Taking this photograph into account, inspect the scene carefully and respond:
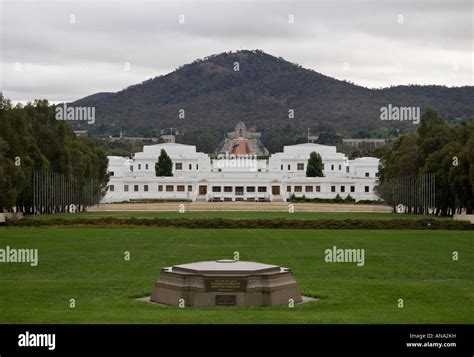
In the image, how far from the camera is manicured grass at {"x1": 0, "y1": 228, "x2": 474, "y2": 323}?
18.9 m

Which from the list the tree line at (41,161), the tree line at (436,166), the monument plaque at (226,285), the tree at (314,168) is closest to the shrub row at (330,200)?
the tree at (314,168)

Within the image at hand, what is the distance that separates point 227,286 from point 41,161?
4990 cm

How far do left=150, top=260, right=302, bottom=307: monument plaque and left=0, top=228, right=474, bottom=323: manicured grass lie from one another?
1.71 ft

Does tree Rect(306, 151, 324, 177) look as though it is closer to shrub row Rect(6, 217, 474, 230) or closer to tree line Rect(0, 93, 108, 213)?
tree line Rect(0, 93, 108, 213)

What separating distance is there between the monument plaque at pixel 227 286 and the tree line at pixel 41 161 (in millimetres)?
35403

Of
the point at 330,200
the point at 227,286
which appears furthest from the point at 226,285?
the point at 330,200

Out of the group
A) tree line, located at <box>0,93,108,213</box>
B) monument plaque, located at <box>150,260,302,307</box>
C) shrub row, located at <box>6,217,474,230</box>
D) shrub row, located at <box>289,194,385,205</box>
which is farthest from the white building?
monument plaque, located at <box>150,260,302,307</box>

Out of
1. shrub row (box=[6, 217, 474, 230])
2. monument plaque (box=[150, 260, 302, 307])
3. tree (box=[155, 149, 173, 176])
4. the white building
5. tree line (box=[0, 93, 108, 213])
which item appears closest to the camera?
monument plaque (box=[150, 260, 302, 307])

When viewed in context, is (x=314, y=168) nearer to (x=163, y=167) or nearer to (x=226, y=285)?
(x=163, y=167)

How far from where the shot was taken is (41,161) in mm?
67938

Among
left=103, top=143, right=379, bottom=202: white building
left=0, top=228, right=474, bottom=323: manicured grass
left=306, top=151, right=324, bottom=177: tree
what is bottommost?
left=0, top=228, right=474, bottom=323: manicured grass

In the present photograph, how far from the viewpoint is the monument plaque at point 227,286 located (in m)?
20.0

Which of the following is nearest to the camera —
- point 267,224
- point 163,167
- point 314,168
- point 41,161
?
point 267,224
